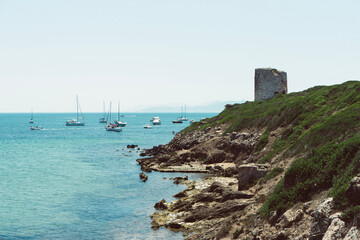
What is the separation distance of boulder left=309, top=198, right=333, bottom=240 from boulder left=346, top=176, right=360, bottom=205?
36.5 inches

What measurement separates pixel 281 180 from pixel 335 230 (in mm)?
10164

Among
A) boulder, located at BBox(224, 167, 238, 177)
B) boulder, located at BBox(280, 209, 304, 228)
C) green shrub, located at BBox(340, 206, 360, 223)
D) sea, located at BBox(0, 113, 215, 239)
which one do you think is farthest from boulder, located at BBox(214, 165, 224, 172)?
green shrub, located at BBox(340, 206, 360, 223)

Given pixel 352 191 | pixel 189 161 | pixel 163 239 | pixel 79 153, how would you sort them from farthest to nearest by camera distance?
pixel 79 153
pixel 189 161
pixel 163 239
pixel 352 191

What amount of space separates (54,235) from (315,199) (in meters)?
18.7

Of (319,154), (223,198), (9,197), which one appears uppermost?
(319,154)

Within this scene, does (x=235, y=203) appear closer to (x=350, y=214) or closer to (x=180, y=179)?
(x=350, y=214)

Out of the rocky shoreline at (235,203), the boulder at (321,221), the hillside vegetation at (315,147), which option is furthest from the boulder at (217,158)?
the boulder at (321,221)

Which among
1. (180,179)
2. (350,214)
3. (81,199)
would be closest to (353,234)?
(350,214)

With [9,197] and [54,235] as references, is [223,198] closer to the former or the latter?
[54,235]

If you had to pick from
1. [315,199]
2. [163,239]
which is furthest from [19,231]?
[315,199]

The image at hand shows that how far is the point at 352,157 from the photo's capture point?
18.6m

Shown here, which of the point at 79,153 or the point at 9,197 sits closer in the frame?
the point at 9,197

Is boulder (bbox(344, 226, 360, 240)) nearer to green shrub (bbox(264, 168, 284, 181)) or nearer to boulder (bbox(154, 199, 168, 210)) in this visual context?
green shrub (bbox(264, 168, 284, 181))

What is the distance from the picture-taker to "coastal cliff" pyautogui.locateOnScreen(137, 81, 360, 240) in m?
16.0
